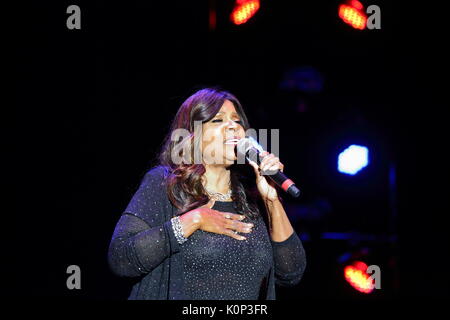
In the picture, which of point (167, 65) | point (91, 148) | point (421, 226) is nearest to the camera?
point (91, 148)

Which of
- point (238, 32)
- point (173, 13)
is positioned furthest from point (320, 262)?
point (173, 13)

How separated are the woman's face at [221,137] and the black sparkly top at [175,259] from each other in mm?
232

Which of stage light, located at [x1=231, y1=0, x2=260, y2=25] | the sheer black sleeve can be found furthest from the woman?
stage light, located at [x1=231, y1=0, x2=260, y2=25]

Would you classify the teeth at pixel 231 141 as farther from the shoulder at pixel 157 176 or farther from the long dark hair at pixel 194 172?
the shoulder at pixel 157 176

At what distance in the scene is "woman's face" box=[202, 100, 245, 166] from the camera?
5.67ft

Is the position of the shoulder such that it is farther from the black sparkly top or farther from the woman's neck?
the woman's neck

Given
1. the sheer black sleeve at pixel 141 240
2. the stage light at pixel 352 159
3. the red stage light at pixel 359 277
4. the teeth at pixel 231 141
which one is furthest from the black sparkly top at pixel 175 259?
the stage light at pixel 352 159

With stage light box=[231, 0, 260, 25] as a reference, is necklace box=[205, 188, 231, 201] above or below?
below

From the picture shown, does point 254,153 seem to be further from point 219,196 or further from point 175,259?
point 175,259

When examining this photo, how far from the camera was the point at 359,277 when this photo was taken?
286 cm

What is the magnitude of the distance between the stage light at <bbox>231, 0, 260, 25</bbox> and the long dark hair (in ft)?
4.00

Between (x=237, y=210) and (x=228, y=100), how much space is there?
17.5 inches

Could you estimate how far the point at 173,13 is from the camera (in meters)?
2.92
